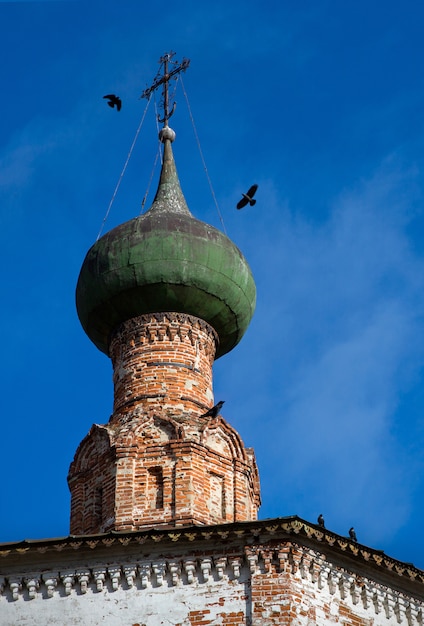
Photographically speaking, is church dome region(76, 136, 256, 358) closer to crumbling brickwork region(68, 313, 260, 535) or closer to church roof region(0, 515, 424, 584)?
crumbling brickwork region(68, 313, 260, 535)

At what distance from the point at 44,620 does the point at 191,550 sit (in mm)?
1772

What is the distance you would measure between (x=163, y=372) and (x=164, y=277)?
1317 mm

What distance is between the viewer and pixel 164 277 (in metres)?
18.7

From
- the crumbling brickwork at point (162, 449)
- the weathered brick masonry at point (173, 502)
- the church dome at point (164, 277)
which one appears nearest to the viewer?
the weathered brick masonry at point (173, 502)

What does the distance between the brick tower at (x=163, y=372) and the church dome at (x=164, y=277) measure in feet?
0.05

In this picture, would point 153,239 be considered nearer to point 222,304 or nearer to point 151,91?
point 222,304

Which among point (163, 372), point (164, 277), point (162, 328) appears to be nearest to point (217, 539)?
point (163, 372)

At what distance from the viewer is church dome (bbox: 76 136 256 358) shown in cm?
1875

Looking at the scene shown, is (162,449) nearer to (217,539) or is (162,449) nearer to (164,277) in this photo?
(164,277)

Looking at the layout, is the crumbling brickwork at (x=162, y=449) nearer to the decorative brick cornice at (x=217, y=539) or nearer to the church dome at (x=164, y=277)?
the church dome at (x=164, y=277)

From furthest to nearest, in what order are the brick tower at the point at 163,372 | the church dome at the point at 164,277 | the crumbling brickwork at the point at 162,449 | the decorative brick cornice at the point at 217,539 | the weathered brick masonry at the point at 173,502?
the church dome at the point at 164,277 → the brick tower at the point at 163,372 → the crumbling brickwork at the point at 162,449 → the decorative brick cornice at the point at 217,539 → the weathered brick masonry at the point at 173,502

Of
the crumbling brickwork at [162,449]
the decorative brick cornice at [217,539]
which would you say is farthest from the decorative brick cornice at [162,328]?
the decorative brick cornice at [217,539]

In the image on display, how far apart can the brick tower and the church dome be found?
1 centimetres

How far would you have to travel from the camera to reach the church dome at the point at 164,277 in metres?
18.8
